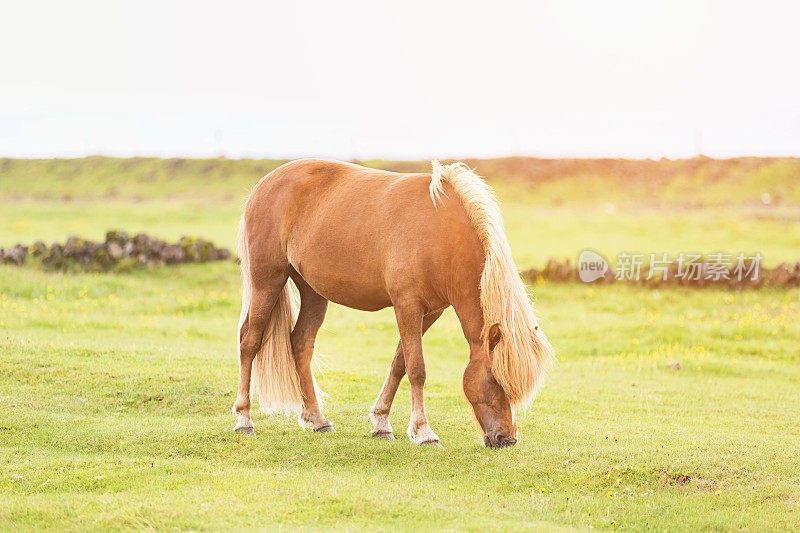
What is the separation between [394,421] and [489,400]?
2.01m

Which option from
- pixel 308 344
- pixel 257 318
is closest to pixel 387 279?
pixel 308 344

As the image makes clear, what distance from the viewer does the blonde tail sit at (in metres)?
9.64

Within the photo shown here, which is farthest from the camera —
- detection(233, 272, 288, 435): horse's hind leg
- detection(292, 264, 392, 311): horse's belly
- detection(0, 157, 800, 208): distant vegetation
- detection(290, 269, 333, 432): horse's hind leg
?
detection(0, 157, 800, 208): distant vegetation

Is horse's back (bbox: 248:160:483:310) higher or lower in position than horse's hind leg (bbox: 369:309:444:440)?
higher

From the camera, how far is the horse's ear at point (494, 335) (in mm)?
8078

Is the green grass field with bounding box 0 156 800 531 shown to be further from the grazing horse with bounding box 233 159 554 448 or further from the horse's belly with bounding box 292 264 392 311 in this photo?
the horse's belly with bounding box 292 264 392 311

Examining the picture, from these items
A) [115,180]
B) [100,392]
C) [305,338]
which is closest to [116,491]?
[305,338]

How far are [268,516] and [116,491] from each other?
4.95 feet

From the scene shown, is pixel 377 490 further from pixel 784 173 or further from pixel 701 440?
pixel 784 173

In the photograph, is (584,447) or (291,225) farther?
(291,225)

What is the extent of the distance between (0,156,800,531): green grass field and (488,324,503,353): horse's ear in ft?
3.17

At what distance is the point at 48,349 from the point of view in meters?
12.7

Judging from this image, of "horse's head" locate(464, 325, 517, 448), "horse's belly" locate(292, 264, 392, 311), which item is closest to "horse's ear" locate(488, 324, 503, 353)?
"horse's head" locate(464, 325, 517, 448)

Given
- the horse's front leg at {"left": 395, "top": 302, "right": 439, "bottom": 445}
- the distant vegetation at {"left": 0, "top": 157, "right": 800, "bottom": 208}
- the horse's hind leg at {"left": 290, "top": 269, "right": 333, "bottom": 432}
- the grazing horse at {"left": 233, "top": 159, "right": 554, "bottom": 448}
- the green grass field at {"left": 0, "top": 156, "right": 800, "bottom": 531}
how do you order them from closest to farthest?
the green grass field at {"left": 0, "top": 156, "right": 800, "bottom": 531}
the grazing horse at {"left": 233, "top": 159, "right": 554, "bottom": 448}
the horse's front leg at {"left": 395, "top": 302, "right": 439, "bottom": 445}
the horse's hind leg at {"left": 290, "top": 269, "right": 333, "bottom": 432}
the distant vegetation at {"left": 0, "top": 157, "right": 800, "bottom": 208}
